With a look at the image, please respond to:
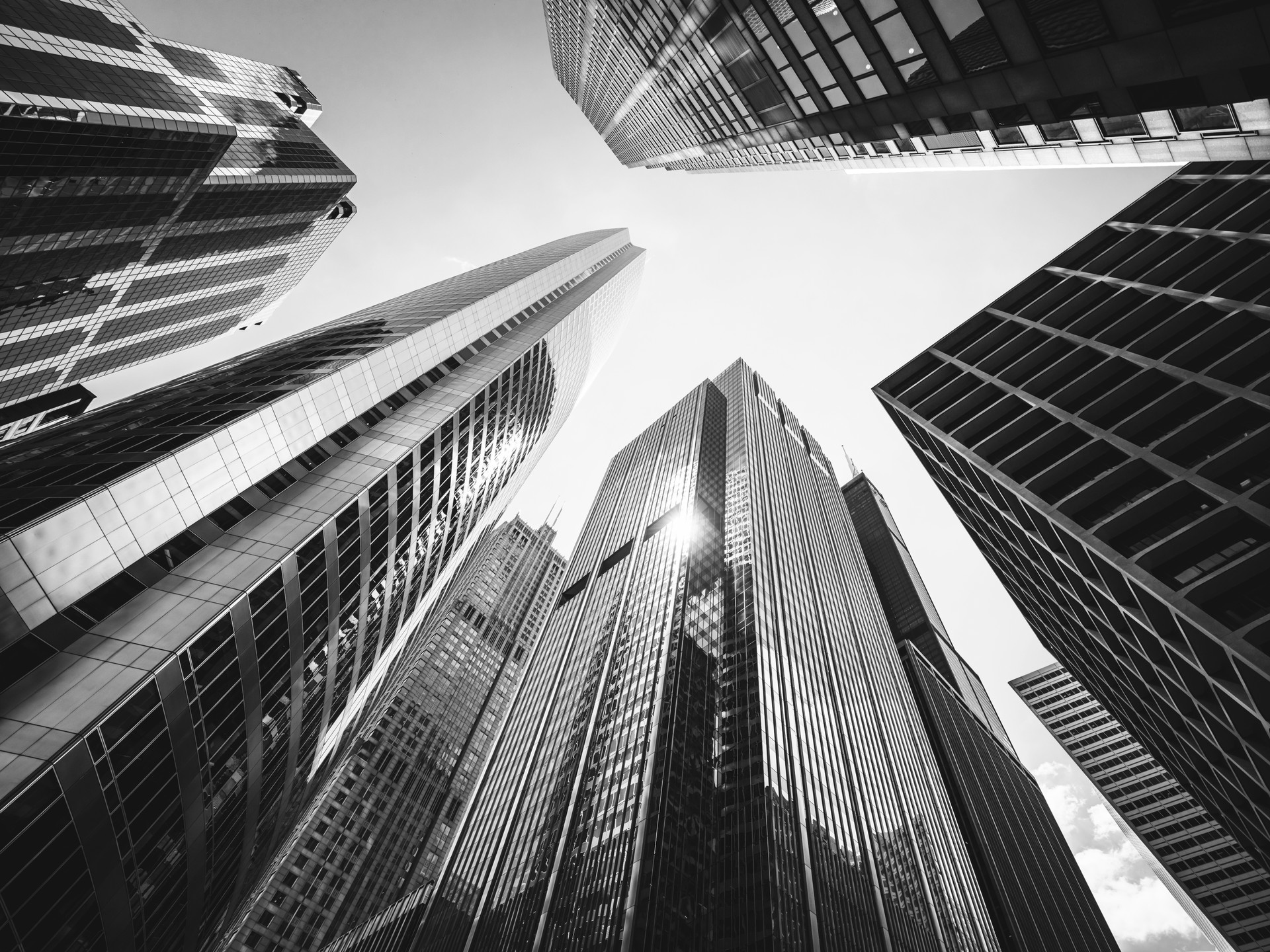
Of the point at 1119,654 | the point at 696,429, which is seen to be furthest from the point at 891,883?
the point at 696,429

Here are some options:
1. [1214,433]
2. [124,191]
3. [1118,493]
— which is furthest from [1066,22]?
[124,191]

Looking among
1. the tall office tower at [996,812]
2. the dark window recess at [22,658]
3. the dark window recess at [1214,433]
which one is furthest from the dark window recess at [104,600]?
the tall office tower at [996,812]

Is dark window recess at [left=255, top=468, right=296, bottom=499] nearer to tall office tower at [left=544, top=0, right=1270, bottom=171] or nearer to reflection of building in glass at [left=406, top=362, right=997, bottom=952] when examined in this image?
tall office tower at [left=544, top=0, right=1270, bottom=171]

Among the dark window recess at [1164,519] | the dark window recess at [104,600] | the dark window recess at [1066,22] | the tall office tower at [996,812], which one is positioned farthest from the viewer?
the tall office tower at [996,812]

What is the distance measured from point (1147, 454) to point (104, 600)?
5128 cm

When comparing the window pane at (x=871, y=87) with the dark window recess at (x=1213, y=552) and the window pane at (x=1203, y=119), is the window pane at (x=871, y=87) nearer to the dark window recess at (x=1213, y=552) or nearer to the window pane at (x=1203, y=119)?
the window pane at (x=1203, y=119)

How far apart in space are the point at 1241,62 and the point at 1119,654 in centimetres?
3844

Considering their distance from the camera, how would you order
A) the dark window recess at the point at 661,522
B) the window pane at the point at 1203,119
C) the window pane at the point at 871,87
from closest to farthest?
the window pane at the point at 1203,119
the window pane at the point at 871,87
the dark window recess at the point at 661,522

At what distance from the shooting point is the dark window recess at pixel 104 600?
25359mm

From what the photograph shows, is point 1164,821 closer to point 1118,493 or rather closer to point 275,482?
point 1118,493

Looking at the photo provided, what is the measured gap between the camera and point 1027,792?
16150cm

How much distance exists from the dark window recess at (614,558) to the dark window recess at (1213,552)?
104 meters

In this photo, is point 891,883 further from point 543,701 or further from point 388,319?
point 388,319

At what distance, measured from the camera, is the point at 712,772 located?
7544 cm
